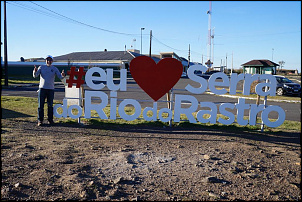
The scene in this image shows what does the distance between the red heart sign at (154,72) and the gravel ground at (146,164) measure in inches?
50.1

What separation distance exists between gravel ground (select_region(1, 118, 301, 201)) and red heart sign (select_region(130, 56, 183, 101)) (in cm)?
127

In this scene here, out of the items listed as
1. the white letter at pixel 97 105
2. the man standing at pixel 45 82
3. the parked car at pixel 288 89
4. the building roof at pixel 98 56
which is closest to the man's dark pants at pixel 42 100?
the man standing at pixel 45 82

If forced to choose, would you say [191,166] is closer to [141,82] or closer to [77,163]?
[77,163]

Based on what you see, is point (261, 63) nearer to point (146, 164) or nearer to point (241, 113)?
point (241, 113)

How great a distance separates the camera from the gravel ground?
3.61 m

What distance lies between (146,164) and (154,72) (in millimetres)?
3243

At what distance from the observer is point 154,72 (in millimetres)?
7344

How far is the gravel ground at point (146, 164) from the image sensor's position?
361cm

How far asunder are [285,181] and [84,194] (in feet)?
9.66

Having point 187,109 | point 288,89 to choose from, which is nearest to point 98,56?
point 288,89

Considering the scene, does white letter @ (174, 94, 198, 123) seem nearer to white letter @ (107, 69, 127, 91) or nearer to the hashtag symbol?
white letter @ (107, 69, 127, 91)

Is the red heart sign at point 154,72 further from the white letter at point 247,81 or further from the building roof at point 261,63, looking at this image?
the building roof at point 261,63

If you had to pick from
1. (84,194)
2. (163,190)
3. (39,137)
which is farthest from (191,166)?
(39,137)

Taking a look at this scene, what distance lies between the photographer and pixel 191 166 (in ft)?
15.3
